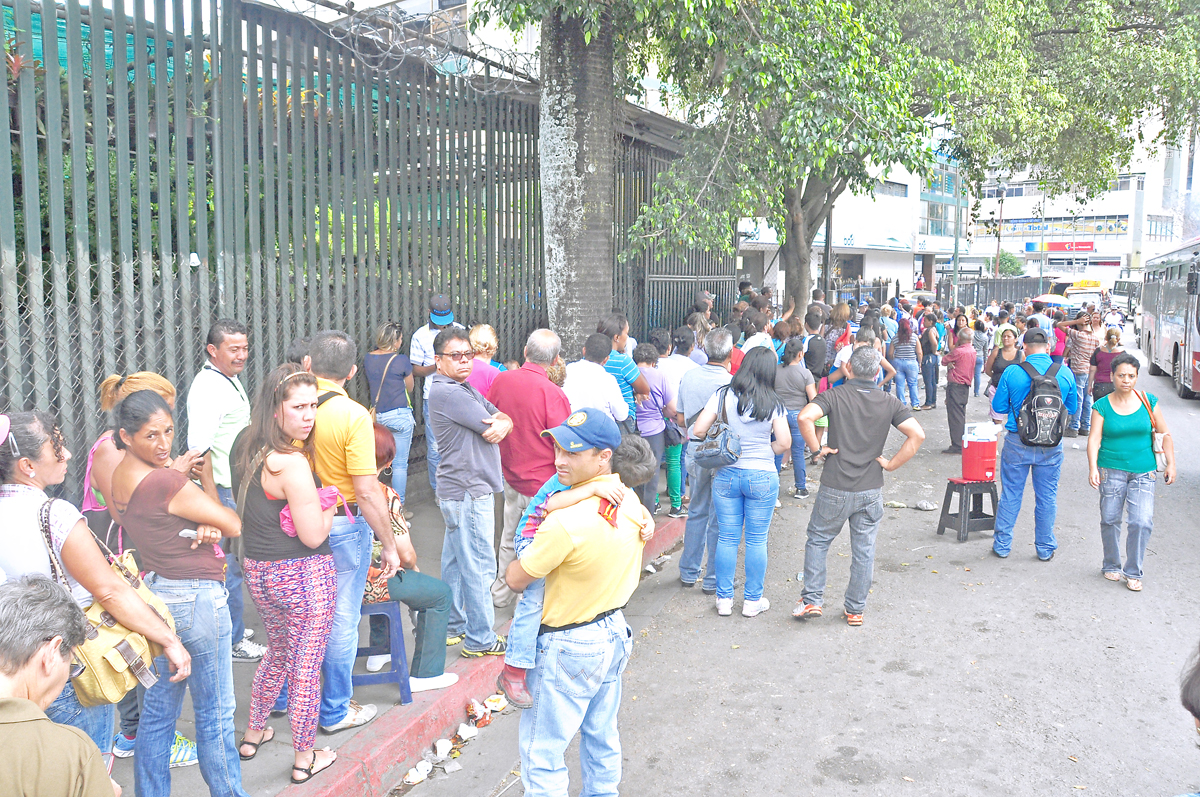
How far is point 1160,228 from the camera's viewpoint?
8562 cm

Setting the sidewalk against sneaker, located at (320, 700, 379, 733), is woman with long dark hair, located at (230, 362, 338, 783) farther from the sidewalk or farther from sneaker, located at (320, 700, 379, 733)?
sneaker, located at (320, 700, 379, 733)

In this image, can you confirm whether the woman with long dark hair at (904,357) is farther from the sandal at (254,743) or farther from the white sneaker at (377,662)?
the sandal at (254,743)

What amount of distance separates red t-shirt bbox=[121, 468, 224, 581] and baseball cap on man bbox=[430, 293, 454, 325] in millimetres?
4485

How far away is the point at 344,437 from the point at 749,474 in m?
2.89

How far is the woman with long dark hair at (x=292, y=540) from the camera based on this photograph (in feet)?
11.5

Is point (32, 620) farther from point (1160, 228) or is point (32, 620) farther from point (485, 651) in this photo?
point (1160, 228)

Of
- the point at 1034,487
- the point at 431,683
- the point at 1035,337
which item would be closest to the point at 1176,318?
the point at 1035,337

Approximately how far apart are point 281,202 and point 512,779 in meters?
4.60

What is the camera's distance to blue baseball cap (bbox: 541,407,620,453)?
3.11 meters

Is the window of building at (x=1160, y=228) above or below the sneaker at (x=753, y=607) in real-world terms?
above

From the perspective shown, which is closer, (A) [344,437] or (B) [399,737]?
(A) [344,437]

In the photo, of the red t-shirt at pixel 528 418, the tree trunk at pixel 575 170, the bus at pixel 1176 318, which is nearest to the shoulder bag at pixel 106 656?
the red t-shirt at pixel 528 418

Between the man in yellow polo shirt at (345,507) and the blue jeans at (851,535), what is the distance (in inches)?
114

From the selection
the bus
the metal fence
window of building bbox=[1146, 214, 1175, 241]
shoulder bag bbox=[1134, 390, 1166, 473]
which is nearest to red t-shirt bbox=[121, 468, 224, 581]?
the metal fence
